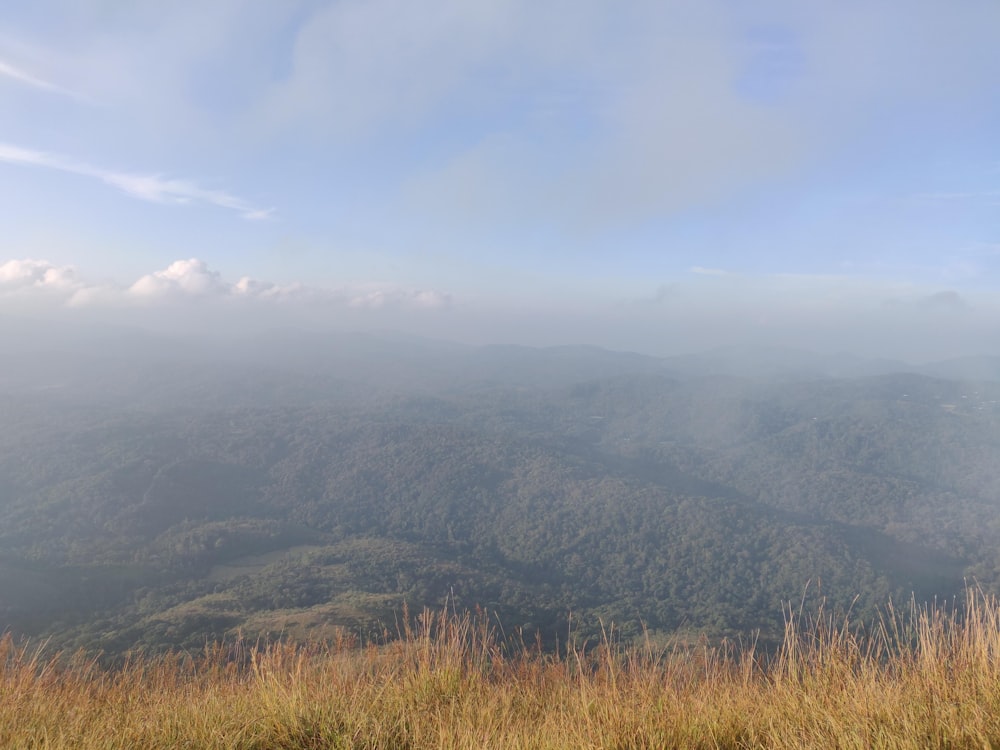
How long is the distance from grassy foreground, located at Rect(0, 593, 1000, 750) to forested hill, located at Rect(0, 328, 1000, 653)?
11.6 m

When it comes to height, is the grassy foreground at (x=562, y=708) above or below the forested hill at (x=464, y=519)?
above

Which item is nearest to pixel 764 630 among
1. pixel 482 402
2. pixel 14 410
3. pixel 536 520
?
pixel 536 520

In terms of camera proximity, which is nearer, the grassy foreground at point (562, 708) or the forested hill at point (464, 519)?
the grassy foreground at point (562, 708)

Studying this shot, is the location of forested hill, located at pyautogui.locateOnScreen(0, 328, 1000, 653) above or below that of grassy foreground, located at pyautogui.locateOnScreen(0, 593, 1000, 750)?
below

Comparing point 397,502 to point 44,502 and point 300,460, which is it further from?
point 44,502

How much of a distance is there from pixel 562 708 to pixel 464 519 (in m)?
87.2

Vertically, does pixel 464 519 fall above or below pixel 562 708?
below

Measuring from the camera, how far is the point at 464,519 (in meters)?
87.3

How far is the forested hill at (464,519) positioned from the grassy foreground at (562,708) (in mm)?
11629

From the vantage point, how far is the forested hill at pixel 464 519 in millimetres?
44094

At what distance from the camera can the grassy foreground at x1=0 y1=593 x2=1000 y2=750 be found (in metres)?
2.84

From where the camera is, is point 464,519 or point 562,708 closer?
point 562,708

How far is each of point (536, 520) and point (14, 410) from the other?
133115mm

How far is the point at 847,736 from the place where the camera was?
263 centimetres
